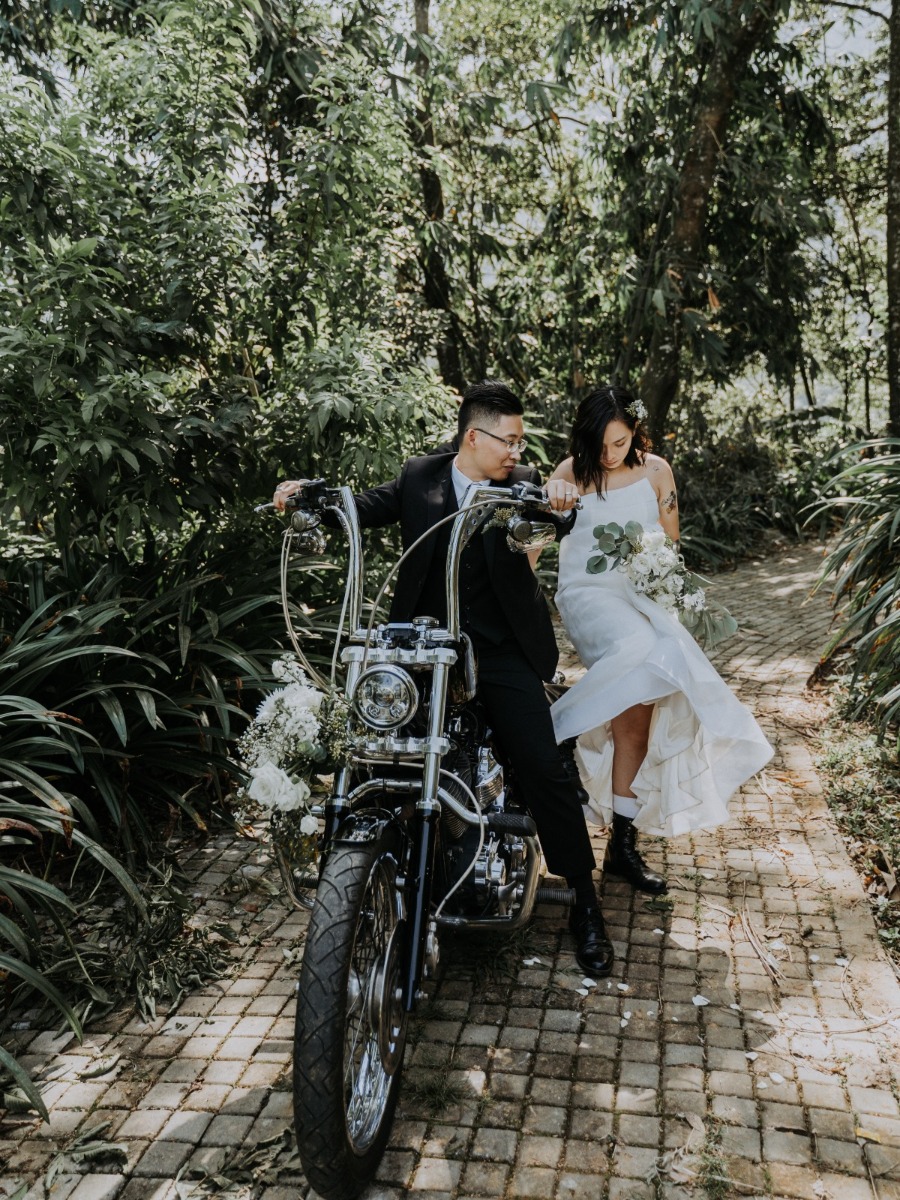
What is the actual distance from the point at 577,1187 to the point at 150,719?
232 centimetres

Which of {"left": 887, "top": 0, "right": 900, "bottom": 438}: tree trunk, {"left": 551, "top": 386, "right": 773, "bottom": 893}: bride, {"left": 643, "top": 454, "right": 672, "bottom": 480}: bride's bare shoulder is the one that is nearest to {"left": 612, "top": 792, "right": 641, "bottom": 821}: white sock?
{"left": 551, "top": 386, "right": 773, "bottom": 893}: bride

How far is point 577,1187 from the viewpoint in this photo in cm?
236

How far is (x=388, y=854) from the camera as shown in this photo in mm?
2535

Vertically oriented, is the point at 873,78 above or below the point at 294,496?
above

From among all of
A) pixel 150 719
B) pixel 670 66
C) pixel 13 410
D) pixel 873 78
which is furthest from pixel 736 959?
pixel 873 78

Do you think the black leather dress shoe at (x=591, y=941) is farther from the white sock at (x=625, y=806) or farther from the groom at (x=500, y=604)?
the white sock at (x=625, y=806)

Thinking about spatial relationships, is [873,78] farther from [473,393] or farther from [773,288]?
[473,393]

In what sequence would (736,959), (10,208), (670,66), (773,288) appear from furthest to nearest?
(773,288)
(670,66)
(10,208)
(736,959)

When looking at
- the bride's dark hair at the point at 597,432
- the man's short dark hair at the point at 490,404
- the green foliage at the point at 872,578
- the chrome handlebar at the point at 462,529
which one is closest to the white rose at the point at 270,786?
the chrome handlebar at the point at 462,529

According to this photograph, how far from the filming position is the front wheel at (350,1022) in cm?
213

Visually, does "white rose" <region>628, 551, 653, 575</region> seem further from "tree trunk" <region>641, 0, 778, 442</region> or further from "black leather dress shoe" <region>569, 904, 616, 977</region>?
"tree trunk" <region>641, 0, 778, 442</region>

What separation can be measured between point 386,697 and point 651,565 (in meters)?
1.51

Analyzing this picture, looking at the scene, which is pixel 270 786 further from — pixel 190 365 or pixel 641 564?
pixel 190 365

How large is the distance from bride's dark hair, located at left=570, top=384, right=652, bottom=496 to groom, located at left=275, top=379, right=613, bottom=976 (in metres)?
0.55
